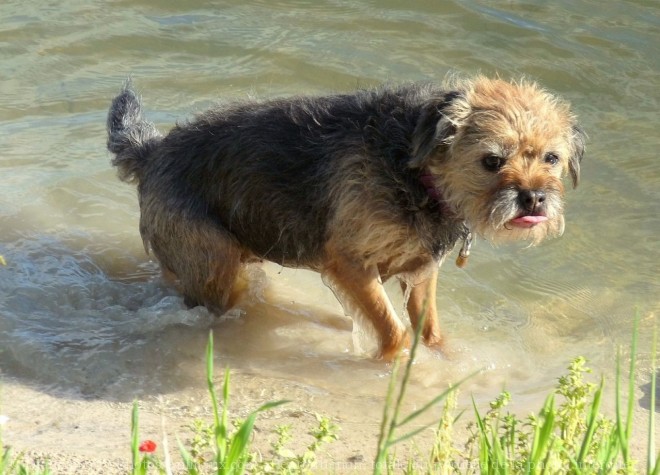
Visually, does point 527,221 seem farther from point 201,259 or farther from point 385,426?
point 385,426

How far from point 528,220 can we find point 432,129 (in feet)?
1.96

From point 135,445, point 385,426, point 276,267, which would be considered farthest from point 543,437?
point 276,267

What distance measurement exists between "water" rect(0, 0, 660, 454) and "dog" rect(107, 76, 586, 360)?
0.39m

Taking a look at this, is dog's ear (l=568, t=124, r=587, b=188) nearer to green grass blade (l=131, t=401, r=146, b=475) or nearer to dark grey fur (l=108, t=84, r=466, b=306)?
dark grey fur (l=108, t=84, r=466, b=306)

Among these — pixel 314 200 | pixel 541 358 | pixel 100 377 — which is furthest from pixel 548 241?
pixel 100 377

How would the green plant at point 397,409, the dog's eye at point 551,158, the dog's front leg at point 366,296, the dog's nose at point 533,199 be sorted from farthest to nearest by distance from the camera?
the dog's front leg at point 366,296
the dog's eye at point 551,158
the dog's nose at point 533,199
the green plant at point 397,409

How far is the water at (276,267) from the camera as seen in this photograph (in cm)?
521

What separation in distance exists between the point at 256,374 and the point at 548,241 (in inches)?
94.4

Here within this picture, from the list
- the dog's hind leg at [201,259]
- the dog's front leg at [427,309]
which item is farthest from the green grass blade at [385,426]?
the dog's hind leg at [201,259]

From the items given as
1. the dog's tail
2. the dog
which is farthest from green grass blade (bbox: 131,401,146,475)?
the dog's tail

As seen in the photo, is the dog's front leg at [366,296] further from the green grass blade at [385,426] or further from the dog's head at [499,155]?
the green grass blade at [385,426]

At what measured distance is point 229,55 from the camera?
8.89 metres

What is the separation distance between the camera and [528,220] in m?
4.41

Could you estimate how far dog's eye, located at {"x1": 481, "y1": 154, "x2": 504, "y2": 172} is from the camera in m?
4.43
